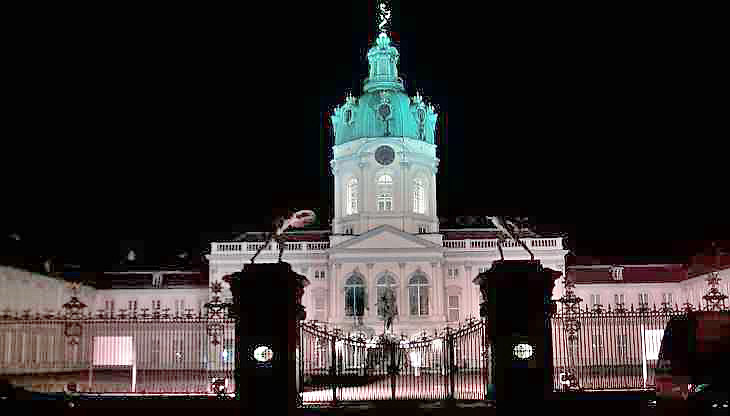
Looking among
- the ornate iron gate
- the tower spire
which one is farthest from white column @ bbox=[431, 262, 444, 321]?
the ornate iron gate

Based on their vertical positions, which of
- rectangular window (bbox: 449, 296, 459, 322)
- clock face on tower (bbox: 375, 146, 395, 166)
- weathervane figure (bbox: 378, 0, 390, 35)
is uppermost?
weathervane figure (bbox: 378, 0, 390, 35)

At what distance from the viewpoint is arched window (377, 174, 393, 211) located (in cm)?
5922

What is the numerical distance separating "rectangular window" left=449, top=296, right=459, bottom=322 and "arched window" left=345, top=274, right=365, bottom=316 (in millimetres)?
5750

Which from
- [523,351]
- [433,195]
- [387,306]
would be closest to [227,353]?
[523,351]

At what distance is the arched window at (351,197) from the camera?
60.1m

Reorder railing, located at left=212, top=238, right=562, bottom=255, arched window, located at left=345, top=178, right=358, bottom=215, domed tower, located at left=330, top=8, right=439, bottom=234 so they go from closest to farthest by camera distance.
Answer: railing, located at left=212, top=238, right=562, bottom=255
domed tower, located at left=330, top=8, right=439, bottom=234
arched window, located at left=345, top=178, right=358, bottom=215

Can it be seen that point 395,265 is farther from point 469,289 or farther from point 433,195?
point 433,195

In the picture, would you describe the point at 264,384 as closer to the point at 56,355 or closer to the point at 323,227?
the point at 56,355

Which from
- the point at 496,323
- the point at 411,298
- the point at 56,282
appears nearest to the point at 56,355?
the point at 56,282

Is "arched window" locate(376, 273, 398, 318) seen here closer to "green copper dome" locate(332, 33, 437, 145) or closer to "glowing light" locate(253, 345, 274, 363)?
"green copper dome" locate(332, 33, 437, 145)

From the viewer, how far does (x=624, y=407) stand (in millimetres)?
16109

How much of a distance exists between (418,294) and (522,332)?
129ft

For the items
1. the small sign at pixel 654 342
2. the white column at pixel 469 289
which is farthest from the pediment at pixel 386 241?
the small sign at pixel 654 342

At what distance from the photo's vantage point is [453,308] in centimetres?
5519
